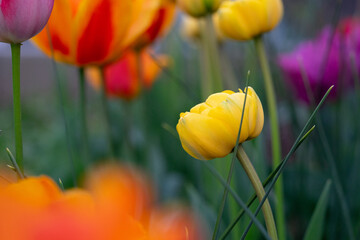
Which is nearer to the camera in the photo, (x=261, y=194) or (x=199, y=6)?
(x=261, y=194)

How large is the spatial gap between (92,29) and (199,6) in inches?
3.3

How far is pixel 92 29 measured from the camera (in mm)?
356

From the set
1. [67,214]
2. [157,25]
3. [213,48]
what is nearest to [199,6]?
[213,48]

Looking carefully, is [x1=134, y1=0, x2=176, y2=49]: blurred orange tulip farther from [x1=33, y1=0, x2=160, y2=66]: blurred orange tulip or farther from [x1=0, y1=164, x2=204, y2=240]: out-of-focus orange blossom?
[x1=0, y1=164, x2=204, y2=240]: out-of-focus orange blossom

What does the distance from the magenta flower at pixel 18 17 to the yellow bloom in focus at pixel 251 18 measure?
5.7 inches

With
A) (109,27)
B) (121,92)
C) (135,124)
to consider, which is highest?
(109,27)

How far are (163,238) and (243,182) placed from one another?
34 cm

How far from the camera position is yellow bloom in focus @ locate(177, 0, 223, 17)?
350 mm

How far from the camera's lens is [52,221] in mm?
110

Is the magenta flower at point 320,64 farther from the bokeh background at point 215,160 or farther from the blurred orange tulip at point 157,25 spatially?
the blurred orange tulip at point 157,25

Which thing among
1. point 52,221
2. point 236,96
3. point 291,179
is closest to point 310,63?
point 291,179

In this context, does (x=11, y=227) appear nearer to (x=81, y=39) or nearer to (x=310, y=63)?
(x=81, y=39)

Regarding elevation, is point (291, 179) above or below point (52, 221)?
below

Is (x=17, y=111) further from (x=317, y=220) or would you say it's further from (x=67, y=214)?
(x=317, y=220)
